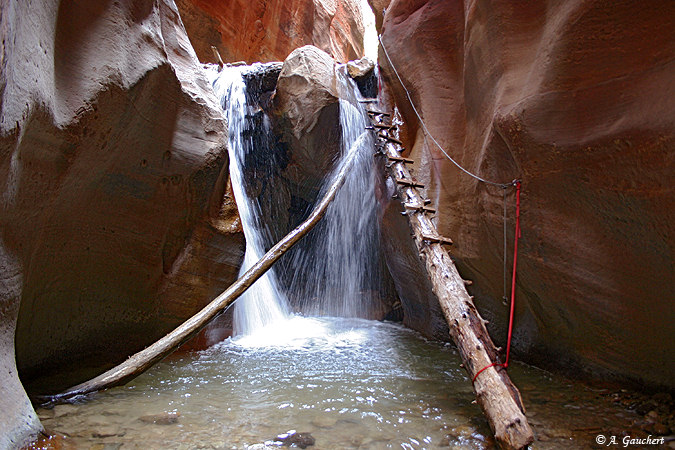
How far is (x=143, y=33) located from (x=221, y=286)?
10.9 ft

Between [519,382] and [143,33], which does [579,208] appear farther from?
[143,33]

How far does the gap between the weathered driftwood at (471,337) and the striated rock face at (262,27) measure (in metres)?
10.7

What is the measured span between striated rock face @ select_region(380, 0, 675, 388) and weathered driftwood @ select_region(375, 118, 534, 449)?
2.20 ft

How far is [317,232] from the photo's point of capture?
9.66m

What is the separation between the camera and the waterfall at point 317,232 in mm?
7699

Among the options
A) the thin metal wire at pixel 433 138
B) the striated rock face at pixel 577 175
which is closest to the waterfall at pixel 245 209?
the thin metal wire at pixel 433 138

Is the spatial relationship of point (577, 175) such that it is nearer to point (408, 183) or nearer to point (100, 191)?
point (408, 183)

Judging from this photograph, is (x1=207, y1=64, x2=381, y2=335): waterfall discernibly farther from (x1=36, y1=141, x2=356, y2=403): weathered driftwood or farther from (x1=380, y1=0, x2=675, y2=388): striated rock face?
(x1=380, y1=0, x2=675, y2=388): striated rock face

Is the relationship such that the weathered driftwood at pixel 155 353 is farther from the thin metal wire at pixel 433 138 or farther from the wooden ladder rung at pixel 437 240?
the thin metal wire at pixel 433 138

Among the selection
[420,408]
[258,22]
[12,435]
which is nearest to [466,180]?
[420,408]

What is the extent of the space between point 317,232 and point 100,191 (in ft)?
19.1

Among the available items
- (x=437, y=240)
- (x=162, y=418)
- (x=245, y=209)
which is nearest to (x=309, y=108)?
(x=245, y=209)

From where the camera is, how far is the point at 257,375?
4453 mm

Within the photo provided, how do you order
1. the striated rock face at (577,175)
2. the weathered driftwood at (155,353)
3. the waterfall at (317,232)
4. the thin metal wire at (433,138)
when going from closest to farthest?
the striated rock face at (577,175) → the weathered driftwood at (155,353) → the thin metal wire at (433,138) → the waterfall at (317,232)
